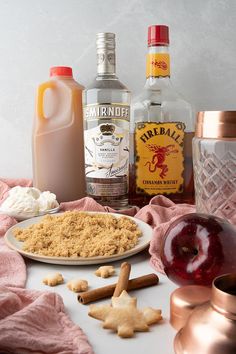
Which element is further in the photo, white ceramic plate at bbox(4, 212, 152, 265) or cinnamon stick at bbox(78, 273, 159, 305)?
white ceramic plate at bbox(4, 212, 152, 265)

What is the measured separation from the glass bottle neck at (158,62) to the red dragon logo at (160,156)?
16 cm

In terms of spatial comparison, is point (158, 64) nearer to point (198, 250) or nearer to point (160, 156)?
point (160, 156)

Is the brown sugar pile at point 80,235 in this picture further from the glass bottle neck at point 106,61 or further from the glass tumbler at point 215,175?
the glass bottle neck at point 106,61

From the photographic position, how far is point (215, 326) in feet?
1.48

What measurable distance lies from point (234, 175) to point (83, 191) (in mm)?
399

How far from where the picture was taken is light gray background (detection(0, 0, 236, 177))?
1.21 m

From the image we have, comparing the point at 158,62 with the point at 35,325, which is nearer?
the point at 35,325

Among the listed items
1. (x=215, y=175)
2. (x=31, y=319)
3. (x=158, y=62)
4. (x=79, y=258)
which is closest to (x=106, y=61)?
A: (x=158, y=62)

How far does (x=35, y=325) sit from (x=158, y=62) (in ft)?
2.38

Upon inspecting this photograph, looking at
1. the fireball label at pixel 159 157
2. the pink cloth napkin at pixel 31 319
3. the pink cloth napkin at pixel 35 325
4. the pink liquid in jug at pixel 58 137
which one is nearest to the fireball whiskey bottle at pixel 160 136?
the fireball label at pixel 159 157

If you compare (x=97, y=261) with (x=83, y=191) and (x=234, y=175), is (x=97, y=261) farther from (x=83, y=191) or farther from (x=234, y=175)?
(x=83, y=191)

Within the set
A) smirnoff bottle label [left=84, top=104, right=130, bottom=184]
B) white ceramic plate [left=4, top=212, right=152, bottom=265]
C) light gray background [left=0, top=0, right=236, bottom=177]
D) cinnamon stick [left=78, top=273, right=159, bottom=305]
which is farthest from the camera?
light gray background [left=0, top=0, right=236, bottom=177]

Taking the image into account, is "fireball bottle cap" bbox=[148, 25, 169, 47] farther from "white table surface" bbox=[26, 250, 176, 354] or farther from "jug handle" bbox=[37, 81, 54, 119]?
"white table surface" bbox=[26, 250, 176, 354]

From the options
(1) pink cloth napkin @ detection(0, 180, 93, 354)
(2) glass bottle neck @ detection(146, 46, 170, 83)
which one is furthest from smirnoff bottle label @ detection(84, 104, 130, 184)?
(1) pink cloth napkin @ detection(0, 180, 93, 354)
